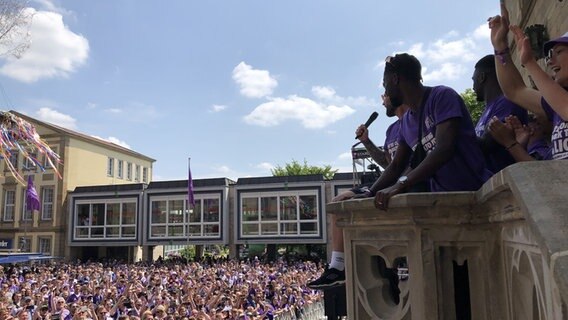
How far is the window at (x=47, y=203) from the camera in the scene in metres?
36.7

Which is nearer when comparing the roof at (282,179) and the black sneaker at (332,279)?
the black sneaker at (332,279)

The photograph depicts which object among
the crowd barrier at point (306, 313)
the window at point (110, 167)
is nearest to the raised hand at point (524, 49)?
the crowd barrier at point (306, 313)

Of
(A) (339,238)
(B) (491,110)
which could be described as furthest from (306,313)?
(B) (491,110)

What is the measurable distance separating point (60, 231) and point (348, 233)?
37.9 metres

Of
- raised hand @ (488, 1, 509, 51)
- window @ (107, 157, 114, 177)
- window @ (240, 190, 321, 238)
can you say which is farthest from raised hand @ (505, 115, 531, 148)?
window @ (107, 157, 114, 177)

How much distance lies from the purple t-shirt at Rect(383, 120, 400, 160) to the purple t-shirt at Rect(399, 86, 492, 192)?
45.6 inches

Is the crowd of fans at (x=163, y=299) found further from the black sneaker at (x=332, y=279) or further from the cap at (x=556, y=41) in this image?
the cap at (x=556, y=41)

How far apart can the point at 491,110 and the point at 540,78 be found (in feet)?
3.38

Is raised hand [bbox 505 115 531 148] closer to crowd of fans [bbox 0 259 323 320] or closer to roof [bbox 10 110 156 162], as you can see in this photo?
crowd of fans [bbox 0 259 323 320]

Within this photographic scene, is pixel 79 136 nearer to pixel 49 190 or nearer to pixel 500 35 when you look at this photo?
pixel 49 190

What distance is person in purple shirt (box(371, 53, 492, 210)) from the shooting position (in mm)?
2098

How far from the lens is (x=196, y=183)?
32.1 m

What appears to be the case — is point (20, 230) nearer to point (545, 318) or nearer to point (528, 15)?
point (528, 15)

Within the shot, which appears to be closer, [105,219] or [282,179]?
[282,179]
